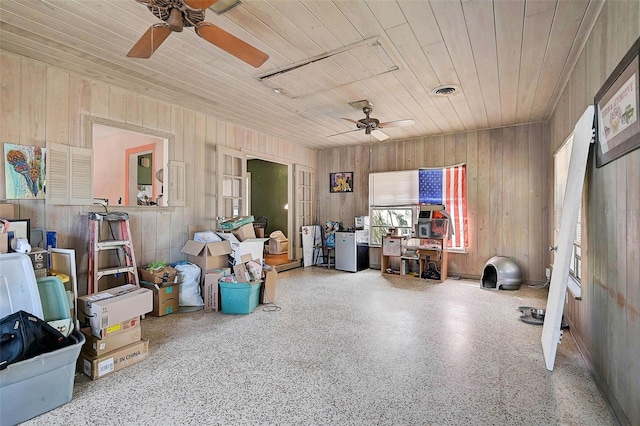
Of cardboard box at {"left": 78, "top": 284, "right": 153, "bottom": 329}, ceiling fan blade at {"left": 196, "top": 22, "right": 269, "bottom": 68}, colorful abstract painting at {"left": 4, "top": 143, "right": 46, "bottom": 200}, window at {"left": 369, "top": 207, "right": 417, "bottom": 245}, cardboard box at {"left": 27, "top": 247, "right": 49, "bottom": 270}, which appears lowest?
cardboard box at {"left": 78, "top": 284, "right": 153, "bottom": 329}

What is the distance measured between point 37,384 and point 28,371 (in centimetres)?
11

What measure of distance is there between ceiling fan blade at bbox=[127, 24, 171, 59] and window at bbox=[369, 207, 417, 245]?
4.93 metres

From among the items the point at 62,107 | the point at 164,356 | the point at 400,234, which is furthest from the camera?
the point at 400,234

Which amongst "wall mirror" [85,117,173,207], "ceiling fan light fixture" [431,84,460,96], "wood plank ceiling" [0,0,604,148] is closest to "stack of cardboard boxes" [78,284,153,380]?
"wood plank ceiling" [0,0,604,148]

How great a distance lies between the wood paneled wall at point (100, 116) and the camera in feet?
9.53

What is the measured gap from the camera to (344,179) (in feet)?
22.4

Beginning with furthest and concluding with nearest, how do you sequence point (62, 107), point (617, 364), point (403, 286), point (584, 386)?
point (403, 286) → point (62, 107) → point (584, 386) → point (617, 364)

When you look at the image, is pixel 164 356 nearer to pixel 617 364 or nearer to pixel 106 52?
pixel 106 52

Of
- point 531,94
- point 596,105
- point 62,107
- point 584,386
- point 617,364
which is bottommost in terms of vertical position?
point 584,386

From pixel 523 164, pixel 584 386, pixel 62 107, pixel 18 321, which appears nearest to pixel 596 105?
pixel 584 386

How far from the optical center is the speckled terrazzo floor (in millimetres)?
1818

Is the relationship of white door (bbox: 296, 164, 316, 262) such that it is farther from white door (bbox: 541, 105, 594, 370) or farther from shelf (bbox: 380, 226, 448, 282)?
white door (bbox: 541, 105, 594, 370)

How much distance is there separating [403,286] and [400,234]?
4.56ft

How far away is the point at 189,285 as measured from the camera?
3.76 m
